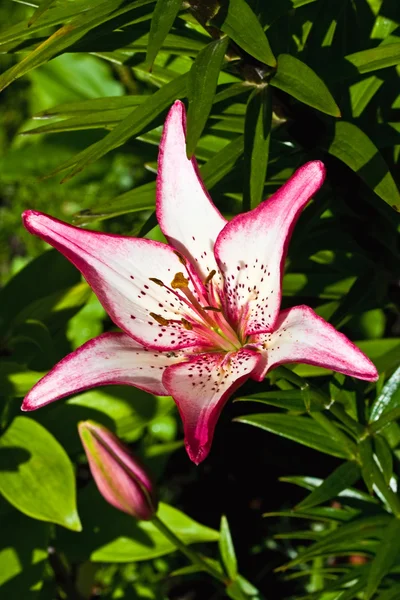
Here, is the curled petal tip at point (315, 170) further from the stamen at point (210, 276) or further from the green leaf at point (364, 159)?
the stamen at point (210, 276)

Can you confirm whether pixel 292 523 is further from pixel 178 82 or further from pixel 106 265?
pixel 178 82

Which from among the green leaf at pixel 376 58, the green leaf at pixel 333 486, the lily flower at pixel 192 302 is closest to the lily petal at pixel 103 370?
the lily flower at pixel 192 302

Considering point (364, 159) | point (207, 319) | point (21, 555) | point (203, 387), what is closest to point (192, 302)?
point (207, 319)

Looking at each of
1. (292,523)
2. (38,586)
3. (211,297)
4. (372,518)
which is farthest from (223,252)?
(292,523)

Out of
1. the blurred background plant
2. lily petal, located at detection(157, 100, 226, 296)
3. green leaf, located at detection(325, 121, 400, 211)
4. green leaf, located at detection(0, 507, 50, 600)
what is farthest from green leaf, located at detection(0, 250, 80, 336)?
green leaf, located at detection(325, 121, 400, 211)

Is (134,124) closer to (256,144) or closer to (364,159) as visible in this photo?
(256,144)

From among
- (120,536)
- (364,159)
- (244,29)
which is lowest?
(120,536)
